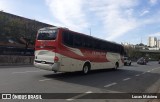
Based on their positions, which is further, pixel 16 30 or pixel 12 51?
pixel 16 30

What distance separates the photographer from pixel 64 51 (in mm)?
15953

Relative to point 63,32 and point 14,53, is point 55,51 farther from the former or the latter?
point 14,53

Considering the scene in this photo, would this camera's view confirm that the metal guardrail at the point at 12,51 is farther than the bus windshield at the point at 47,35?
Yes

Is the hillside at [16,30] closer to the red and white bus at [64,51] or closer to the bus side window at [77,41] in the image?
the red and white bus at [64,51]

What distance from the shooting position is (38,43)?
54.1 feet

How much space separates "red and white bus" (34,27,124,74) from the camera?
50.8 feet

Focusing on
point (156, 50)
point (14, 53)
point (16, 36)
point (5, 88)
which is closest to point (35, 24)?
point (16, 36)

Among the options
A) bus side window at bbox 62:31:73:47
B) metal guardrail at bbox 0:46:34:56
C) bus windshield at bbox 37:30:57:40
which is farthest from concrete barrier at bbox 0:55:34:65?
bus side window at bbox 62:31:73:47

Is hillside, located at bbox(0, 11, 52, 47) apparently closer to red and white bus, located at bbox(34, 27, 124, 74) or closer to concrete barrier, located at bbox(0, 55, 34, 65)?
concrete barrier, located at bbox(0, 55, 34, 65)

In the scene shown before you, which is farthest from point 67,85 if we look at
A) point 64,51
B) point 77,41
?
point 77,41

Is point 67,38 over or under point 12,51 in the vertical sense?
over

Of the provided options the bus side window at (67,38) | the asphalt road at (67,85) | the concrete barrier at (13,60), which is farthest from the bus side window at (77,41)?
the concrete barrier at (13,60)

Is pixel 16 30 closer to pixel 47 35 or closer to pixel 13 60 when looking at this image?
pixel 13 60

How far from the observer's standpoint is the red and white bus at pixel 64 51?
15.5 meters
